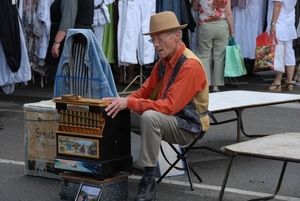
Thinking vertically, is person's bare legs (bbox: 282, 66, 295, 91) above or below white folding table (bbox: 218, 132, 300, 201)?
below

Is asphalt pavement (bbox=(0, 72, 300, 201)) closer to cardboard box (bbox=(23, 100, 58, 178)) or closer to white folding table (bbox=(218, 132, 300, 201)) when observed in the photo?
cardboard box (bbox=(23, 100, 58, 178))

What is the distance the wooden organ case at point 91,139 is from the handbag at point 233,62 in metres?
5.55

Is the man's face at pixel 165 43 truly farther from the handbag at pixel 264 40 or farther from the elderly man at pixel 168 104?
the handbag at pixel 264 40

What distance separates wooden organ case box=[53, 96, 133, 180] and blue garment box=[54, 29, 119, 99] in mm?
597

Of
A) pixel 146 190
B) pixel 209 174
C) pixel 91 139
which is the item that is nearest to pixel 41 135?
pixel 91 139

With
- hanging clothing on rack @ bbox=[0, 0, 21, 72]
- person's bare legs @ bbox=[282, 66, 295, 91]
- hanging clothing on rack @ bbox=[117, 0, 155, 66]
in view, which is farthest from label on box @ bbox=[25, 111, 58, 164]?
person's bare legs @ bbox=[282, 66, 295, 91]

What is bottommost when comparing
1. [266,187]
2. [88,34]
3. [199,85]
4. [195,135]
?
[266,187]

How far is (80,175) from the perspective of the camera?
5516 millimetres

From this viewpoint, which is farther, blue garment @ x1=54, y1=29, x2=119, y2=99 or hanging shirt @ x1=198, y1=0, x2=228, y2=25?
hanging shirt @ x1=198, y1=0, x2=228, y2=25

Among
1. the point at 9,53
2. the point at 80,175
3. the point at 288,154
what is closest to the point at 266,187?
the point at 288,154

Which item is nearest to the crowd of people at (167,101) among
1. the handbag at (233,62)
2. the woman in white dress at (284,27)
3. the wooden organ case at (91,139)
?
the wooden organ case at (91,139)

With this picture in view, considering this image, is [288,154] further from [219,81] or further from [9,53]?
[219,81]

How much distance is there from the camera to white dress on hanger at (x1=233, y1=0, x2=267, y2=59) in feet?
39.5

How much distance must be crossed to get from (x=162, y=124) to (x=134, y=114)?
51 centimetres
